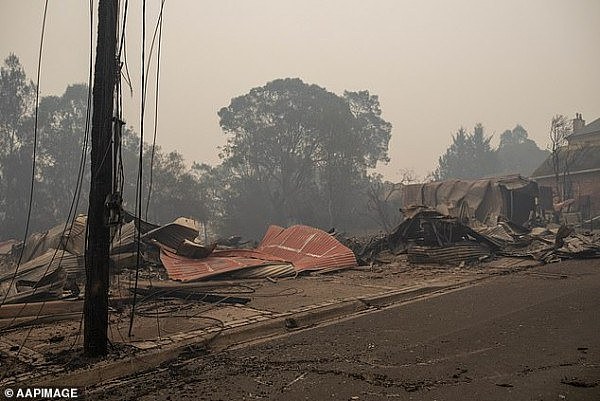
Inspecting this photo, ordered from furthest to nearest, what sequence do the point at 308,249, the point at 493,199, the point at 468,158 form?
the point at 468,158 → the point at 493,199 → the point at 308,249

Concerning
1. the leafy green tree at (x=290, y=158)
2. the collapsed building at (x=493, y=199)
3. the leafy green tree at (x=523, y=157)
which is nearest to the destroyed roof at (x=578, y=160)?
the collapsed building at (x=493, y=199)

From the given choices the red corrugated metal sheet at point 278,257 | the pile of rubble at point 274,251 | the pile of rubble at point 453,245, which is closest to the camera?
the pile of rubble at point 274,251

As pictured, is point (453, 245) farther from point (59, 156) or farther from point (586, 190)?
point (59, 156)

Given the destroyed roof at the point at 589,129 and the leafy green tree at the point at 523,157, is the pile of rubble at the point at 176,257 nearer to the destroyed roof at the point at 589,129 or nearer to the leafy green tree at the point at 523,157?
the destroyed roof at the point at 589,129

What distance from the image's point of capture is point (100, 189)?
5453 millimetres

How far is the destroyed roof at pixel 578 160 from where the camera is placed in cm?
3635

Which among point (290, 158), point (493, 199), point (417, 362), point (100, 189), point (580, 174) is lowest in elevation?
point (417, 362)

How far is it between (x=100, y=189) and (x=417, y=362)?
382 centimetres

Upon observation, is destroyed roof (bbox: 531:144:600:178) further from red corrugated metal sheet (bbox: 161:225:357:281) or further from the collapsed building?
red corrugated metal sheet (bbox: 161:225:357:281)

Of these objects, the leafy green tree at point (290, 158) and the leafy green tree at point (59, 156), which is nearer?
the leafy green tree at point (59, 156)

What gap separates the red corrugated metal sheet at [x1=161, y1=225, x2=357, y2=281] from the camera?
38.7 ft

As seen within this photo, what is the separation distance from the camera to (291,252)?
14.7 meters

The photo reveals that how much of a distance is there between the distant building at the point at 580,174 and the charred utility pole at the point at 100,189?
33.2 m

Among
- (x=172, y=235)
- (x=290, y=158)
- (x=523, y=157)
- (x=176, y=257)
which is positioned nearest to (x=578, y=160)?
(x=290, y=158)
